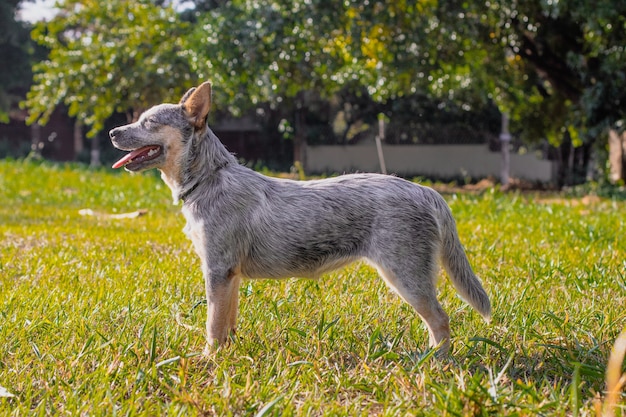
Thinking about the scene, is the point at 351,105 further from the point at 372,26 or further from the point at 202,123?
the point at 202,123

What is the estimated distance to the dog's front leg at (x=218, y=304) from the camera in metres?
3.48

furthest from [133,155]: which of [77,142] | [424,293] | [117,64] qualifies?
[77,142]

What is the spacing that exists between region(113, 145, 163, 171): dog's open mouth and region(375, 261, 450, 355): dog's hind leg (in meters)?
1.31

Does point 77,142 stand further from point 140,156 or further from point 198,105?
point 198,105

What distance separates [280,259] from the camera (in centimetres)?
361

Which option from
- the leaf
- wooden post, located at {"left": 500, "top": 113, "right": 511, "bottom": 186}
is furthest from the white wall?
the leaf

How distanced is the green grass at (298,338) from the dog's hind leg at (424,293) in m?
0.11

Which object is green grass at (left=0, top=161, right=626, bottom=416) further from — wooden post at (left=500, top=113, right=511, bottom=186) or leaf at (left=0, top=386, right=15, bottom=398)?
wooden post at (left=500, top=113, right=511, bottom=186)

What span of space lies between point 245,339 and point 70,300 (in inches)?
49.2

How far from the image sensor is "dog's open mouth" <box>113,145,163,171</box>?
361 cm

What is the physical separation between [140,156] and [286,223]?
2.81 ft

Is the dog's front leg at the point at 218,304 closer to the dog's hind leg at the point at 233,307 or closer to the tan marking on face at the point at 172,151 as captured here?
the dog's hind leg at the point at 233,307

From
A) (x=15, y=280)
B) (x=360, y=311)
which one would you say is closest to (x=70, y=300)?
(x=15, y=280)

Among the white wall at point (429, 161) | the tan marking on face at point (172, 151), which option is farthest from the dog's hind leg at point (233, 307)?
the white wall at point (429, 161)
